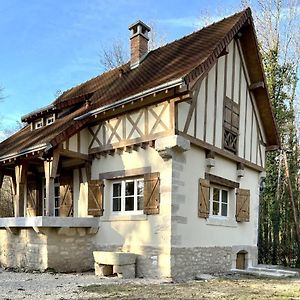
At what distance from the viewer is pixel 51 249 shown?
380 inches

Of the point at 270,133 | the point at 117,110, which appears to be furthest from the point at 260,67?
the point at 117,110

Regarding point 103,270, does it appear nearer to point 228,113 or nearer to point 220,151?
point 220,151

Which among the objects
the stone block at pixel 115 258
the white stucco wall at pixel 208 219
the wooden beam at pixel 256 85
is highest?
the wooden beam at pixel 256 85

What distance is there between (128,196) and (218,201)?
2610 mm

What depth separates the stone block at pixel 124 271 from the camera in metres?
9.08

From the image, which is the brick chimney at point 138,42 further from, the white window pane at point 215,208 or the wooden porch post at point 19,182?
the white window pane at point 215,208

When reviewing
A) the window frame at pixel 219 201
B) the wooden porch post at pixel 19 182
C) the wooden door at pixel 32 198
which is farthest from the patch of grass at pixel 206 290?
the wooden door at pixel 32 198

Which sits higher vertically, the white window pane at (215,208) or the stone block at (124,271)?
the white window pane at (215,208)

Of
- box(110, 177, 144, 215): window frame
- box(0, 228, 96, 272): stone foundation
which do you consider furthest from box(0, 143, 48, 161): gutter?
box(110, 177, 144, 215): window frame

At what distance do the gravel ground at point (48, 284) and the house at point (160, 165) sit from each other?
635 millimetres

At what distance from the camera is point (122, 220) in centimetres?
998

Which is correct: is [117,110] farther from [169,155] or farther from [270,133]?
[270,133]

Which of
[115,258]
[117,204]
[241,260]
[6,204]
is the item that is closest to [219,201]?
[241,260]

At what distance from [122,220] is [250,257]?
4.62 meters
